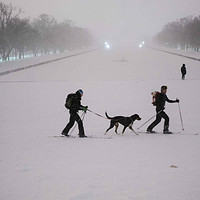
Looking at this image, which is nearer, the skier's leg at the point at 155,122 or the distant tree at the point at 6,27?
the skier's leg at the point at 155,122

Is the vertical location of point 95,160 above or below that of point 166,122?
below

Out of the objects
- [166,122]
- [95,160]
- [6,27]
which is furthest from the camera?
[6,27]

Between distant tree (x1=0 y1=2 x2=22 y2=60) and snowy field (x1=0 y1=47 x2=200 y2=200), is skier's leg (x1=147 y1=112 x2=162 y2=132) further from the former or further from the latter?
distant tree (x1=0 y1=2 x2=22 y2=60)

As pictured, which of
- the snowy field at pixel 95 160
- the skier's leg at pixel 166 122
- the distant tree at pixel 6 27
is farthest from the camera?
the distant tree at pixel 6 27

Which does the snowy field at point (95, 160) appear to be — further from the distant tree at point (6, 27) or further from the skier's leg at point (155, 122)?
the distant tree at point (6, 27)

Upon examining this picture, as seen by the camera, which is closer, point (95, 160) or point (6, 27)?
point (95, 160)

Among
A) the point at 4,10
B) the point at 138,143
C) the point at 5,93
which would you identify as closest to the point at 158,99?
the point at 138,143

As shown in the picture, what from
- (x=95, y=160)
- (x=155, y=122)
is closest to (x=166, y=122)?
(x=155, y=122)

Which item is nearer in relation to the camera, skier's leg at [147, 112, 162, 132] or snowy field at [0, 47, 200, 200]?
snowy field at [0, 47, 200, 200]

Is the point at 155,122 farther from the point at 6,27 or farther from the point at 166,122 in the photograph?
the point at 6,27

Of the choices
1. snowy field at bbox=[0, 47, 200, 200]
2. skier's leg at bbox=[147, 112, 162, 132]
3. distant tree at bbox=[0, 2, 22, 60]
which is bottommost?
snowy field at bbox=[0, 47, 200, 200]

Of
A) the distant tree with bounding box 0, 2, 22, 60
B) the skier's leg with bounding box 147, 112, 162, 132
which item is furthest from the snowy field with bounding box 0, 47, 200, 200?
the distant tree with bounding box 0, 2, 22, 60

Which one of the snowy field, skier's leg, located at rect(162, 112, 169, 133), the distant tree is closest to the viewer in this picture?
the snowy field

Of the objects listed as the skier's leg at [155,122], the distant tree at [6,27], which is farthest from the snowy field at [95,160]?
the distant tree at [6,27]
